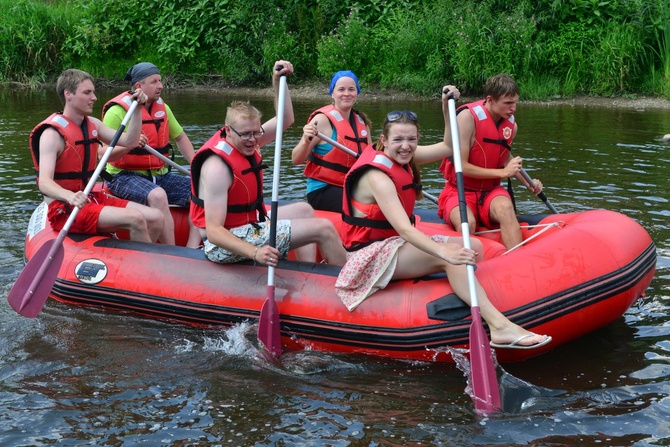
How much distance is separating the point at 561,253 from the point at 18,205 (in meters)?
5.18

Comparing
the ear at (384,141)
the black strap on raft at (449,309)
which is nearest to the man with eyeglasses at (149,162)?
the ear at (384,141)

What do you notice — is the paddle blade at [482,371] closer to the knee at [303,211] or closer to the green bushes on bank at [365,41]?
the knee at [303,211]

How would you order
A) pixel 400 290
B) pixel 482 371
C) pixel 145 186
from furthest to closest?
1. pixel 145 186
2. pixel 400 290
3. pixel 482 371

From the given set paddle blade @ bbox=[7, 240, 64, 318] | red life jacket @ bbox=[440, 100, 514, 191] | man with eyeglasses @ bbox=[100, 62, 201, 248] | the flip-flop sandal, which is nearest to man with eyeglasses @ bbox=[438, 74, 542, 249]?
red life jacket @ bbox=[440, 100, 514, 191]

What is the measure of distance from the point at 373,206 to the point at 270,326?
2.84 ft

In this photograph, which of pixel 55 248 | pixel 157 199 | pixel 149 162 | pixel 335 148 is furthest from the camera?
pixel 149 162

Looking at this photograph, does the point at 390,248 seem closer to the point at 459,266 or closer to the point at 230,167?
the point at 459,266

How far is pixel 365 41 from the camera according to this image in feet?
47.4

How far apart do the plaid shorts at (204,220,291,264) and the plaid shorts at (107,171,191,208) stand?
1.08 metres

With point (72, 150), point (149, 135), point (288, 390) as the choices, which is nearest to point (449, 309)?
point (288, 390)

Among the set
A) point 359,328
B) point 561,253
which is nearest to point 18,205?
point 359,328

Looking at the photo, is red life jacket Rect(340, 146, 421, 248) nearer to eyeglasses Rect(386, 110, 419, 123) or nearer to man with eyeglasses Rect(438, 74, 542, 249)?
eyeglasses Rect(386, 110, 419, 123)

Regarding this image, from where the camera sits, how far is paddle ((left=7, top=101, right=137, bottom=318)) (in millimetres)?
5305

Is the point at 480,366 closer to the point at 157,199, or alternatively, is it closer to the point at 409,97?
the point at 157,199
